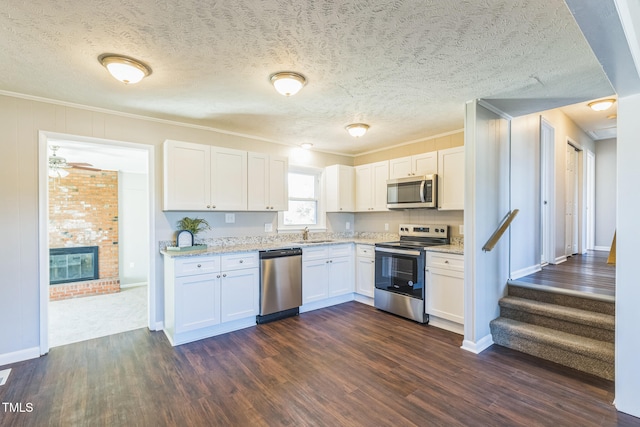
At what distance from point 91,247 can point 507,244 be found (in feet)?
23.2

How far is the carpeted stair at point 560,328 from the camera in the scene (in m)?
2.55

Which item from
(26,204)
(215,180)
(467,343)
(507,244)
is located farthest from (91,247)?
(507,244)

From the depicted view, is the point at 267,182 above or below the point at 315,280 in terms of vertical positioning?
above

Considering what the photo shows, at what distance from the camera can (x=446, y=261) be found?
11.4ft

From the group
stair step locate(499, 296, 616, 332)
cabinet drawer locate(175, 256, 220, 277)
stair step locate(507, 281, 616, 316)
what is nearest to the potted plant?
cabinet drawer locate(175, 256, 220, 277)

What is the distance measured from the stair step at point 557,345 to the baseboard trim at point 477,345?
14 centimetres

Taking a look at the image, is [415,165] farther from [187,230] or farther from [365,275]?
[187,230]

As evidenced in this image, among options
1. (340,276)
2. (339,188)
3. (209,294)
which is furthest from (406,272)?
(209,294)

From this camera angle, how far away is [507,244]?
11.5 feet

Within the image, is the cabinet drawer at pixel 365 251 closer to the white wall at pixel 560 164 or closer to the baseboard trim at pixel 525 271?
the baseboard trim at pixel 525 271

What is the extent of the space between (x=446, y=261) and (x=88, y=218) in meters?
6.44

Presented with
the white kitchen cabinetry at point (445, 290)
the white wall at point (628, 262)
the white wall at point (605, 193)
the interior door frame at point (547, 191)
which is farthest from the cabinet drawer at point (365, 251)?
the white wall at point (605, 193)

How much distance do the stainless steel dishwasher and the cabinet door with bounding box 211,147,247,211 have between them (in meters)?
0.78

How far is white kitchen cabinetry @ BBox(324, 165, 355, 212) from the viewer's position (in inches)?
201
